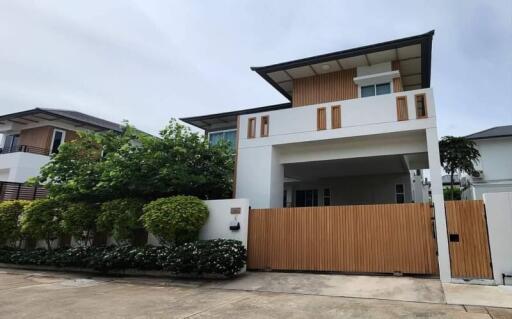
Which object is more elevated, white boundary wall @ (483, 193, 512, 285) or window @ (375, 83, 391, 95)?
window @ (375, 83, 391, 95)

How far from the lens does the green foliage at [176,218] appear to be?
10156 mm

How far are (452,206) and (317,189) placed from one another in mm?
→ 9237

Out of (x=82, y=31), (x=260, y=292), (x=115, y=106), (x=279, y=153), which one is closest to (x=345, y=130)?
(x=279, y=153)

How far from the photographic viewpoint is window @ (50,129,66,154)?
66.8ft

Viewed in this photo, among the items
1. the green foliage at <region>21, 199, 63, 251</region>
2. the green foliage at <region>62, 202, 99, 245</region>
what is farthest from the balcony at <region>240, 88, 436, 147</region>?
the green foliage at <region>21, 199, 63, 251</region>

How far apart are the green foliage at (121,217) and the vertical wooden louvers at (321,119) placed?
6.65m

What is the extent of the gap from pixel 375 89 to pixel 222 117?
299 inches

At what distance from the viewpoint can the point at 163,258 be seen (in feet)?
33.1

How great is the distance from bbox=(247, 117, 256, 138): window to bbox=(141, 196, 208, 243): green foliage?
339 centimetres

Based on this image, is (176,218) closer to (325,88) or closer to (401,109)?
(401,109)

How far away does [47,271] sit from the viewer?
40.8 feet

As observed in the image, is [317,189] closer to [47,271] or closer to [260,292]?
[260,292]

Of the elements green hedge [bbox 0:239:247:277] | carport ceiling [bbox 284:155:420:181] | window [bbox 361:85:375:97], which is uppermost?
window [bbox 361:85:375:97]

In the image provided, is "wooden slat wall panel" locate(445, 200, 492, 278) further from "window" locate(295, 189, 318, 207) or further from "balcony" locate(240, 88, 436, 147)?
"window" locate(295, 189, 318, 207)
